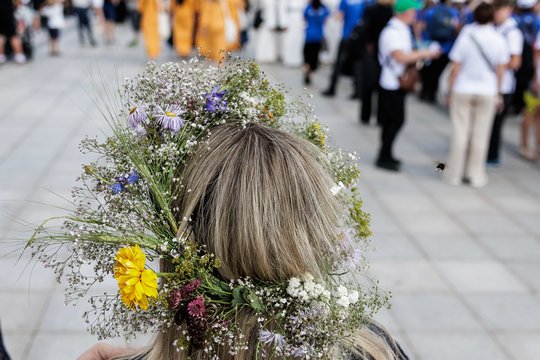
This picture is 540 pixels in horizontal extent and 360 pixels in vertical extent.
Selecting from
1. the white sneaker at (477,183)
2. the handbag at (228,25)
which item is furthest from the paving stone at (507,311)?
the handbag at (228,25)

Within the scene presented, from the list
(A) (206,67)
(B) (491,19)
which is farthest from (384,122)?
(A) (206,67)

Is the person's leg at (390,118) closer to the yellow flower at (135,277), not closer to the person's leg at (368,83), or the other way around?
the person's leg at (368,83)

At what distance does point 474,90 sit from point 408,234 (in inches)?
74.1

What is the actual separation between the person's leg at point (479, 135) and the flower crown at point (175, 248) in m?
5.12

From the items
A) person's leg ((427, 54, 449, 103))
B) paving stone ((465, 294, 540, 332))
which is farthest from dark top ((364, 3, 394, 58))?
paving stone ((465, 294, 540, 332))

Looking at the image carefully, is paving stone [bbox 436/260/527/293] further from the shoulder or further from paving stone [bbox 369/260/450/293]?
the shoulder

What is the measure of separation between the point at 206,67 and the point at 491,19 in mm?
4920

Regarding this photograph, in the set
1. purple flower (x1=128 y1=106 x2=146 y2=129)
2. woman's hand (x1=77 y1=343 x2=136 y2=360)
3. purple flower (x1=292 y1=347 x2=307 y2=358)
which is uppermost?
purple flower (x1=128 y1=106 x2=146 y2=129)

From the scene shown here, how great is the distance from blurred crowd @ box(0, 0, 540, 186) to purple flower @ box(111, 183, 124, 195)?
0.47 m

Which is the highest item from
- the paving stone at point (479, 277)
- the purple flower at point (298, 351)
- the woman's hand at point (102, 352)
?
the purple flower at point (298, 351)

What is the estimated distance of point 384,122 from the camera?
22.0ft

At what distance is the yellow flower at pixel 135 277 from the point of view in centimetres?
127

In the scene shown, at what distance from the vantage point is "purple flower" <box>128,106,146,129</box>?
1.50 m

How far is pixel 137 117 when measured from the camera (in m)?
1.50
